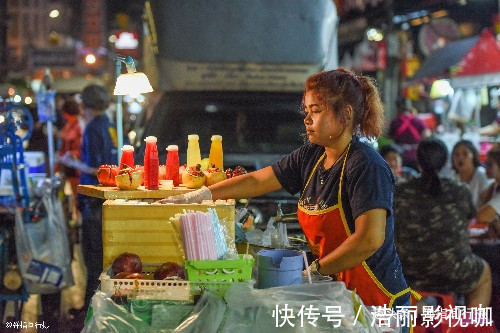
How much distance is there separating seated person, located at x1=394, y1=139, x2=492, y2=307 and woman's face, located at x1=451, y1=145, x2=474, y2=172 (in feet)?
8.80

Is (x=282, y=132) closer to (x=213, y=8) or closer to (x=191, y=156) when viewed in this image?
(x=213, y=8)

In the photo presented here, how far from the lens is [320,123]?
396cm

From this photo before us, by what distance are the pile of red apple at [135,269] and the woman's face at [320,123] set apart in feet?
3.11

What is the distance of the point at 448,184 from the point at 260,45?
364 centimetres

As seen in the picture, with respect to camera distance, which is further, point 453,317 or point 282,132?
point 282,132

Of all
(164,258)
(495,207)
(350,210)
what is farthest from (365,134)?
(495,207)

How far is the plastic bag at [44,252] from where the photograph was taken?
757 cm

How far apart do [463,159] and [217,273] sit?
6093 millimetres

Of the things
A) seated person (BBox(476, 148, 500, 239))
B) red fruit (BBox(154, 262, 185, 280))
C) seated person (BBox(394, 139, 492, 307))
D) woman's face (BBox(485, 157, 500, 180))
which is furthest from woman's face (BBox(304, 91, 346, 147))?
woman's face (BBox(485, 157, 500, 180))

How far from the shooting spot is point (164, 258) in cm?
421

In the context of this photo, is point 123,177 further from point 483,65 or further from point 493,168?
point 483,65

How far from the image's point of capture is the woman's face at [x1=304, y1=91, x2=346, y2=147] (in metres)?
3.95

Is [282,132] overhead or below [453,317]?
overhead

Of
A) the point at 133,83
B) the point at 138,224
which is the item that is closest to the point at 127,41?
the point at 133,83
